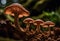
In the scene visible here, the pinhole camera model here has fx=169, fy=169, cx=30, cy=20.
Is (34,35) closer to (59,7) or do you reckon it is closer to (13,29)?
(13,29)

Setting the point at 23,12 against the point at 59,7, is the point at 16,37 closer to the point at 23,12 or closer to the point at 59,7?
the point at 23,12

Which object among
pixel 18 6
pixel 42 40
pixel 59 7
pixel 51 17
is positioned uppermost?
pixel 59 7

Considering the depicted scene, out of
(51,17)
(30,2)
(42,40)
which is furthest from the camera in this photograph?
(30,2)

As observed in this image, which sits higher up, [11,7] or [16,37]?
[11,7]

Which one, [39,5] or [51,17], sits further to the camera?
[39,5]

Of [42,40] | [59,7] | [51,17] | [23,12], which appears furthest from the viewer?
[59,7]

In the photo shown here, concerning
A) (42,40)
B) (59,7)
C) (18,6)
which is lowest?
(42,40)

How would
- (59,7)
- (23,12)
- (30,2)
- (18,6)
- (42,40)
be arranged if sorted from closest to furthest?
1. (18,6)
2. (23,12)
3. (42,40)
4. (59,7)
5. (30,2)

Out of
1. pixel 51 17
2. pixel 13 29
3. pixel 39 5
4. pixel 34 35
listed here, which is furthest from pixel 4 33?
pixel 39 5

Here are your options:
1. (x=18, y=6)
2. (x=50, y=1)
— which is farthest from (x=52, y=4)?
(x=18, y=6)
